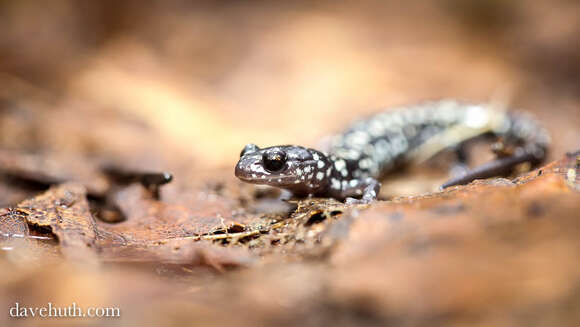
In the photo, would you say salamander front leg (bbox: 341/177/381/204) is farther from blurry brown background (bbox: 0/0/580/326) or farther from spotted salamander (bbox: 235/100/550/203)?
blurry brown background (bbox: 0/0/580/326)

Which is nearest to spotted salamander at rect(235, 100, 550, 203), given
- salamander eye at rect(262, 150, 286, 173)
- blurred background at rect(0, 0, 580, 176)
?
salamander eye at rect(262, 150, 286, 173)

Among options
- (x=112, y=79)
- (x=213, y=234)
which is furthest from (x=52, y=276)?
(x=112, y=79)

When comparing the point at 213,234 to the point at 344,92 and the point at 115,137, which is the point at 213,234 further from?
the point at 344,92

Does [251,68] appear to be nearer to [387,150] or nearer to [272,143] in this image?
[272,143]

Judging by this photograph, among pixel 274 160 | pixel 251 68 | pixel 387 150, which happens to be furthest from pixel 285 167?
pixel 251 68

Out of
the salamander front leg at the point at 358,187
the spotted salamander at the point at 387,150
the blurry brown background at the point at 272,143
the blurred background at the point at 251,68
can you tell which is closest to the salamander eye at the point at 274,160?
the spotted salamander at the point at 387,150

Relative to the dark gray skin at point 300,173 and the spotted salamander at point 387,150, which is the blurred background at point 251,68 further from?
the dark gray skin at point 300,173
